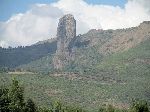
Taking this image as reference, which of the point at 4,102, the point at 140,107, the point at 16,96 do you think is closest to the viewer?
the point at 4,102

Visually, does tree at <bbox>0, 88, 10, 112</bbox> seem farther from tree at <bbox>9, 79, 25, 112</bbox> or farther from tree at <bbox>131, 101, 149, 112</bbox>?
tree at <bbox>131, 101, 149, 112</bbox>

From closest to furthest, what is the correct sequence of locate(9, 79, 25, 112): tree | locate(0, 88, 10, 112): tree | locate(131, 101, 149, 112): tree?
1. locate(0, 88, 10, 112): tree
2. locate(9, 79, 25, 112): tree
3. locate(131, 101, 149, 112): tree

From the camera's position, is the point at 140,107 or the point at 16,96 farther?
the point at 140,107

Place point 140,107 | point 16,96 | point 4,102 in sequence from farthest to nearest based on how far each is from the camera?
point 140,107, point 16,96, point 4,102

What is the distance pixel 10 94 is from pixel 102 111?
252 ft

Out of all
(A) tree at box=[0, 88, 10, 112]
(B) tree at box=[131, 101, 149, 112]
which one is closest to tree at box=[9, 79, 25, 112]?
(A) tree at box=[0, 88, 10, 112]

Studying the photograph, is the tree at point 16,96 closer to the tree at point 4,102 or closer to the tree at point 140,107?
the tree at point 4,102

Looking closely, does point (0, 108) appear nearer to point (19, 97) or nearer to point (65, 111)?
point (19, 97)

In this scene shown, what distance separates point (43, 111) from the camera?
16050 centimetres

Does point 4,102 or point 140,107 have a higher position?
point 4,102

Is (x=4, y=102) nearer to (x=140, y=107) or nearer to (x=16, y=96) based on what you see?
(x=16, y=96)

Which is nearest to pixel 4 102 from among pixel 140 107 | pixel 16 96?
pixel 16 96

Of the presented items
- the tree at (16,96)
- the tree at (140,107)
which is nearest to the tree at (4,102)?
the tree at (16,96)

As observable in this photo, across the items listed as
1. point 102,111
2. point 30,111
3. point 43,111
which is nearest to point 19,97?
point 30,111
